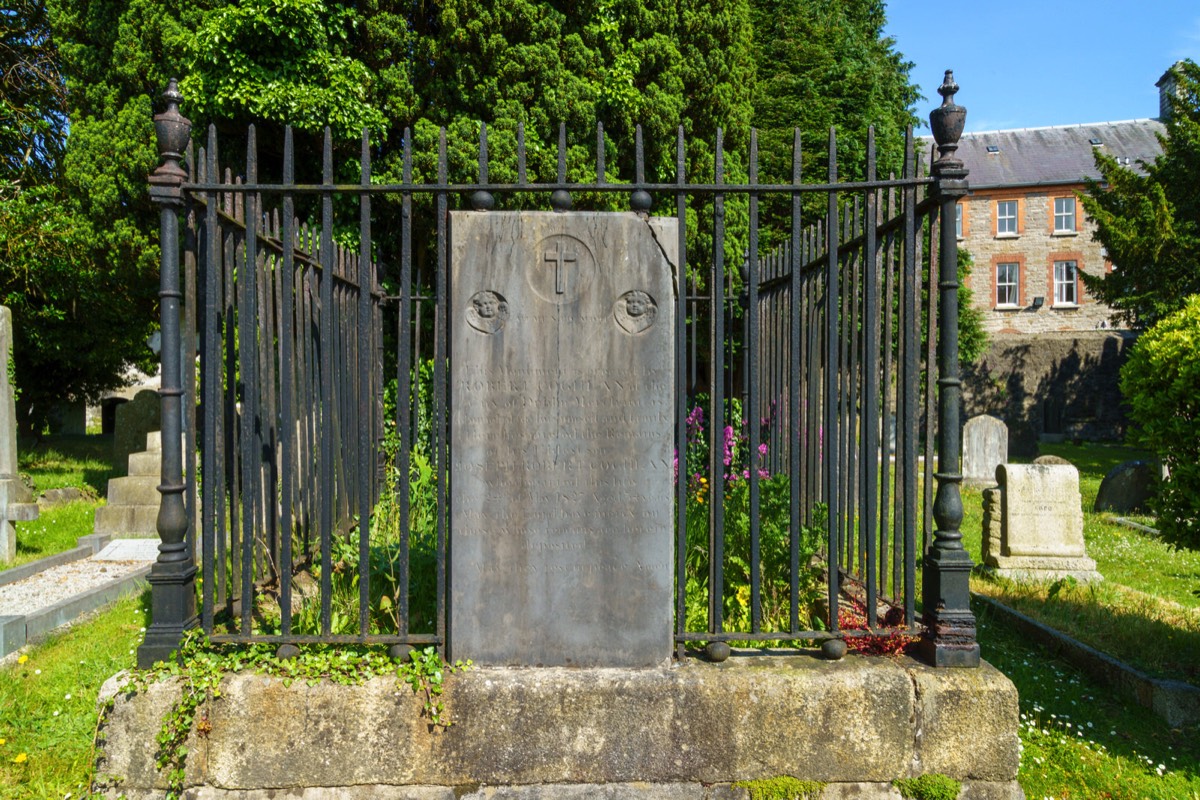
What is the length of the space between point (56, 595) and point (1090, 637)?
746cm

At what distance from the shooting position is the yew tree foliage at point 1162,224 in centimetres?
1900

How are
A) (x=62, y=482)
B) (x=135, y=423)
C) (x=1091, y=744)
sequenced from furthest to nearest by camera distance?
(x=62, y=482) < (x=135, y=423) < (x=1091, y=744)

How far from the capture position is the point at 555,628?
2.97 metres

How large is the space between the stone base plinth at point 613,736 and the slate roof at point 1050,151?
108ft

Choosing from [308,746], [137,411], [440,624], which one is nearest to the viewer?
[308,746]

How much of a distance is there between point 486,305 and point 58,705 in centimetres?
312

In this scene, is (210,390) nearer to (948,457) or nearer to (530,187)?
(530,187)

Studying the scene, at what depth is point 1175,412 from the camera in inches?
173

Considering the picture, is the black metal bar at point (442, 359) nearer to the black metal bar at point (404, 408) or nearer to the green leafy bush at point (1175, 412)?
the black metal bar at point (404, 408)

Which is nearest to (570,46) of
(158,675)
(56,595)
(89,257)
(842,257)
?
(842,257)

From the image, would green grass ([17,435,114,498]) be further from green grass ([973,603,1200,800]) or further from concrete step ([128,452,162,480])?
green grass ([973,603,1200,800])

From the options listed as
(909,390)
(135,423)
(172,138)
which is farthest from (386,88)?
(909,390)

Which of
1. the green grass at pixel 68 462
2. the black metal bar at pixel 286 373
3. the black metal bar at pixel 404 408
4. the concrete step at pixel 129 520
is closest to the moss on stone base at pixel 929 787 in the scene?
the black metal bar at pixel 404 408

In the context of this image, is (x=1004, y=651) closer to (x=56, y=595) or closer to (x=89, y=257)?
(x=56, y=595)
